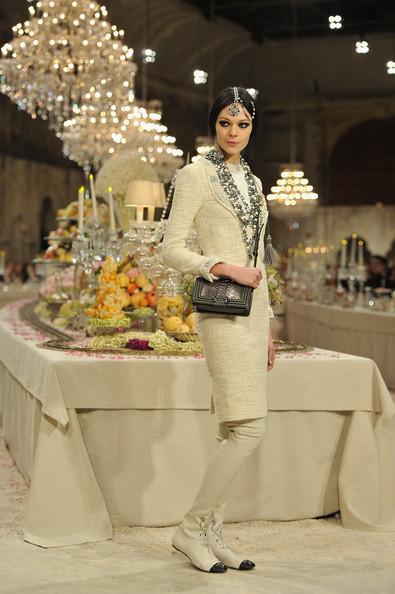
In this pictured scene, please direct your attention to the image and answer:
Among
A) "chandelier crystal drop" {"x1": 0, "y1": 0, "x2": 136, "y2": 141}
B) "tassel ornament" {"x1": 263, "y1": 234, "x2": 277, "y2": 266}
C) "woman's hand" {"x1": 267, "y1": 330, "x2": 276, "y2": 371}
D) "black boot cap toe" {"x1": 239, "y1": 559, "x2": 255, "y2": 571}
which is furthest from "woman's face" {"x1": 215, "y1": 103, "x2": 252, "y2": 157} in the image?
"chandelier crystal drop" {"x1": 0, "y1": 0, "x2": 136, "y2": 141}

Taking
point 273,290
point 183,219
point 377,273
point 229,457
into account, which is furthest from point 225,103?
point 377,273

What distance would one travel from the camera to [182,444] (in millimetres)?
4289

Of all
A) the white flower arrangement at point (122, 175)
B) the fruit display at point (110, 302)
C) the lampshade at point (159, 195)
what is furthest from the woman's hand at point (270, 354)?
the white flower arrangement at point (122, 175)

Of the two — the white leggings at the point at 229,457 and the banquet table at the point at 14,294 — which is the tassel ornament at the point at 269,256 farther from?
the banquet table at the point at 14,294

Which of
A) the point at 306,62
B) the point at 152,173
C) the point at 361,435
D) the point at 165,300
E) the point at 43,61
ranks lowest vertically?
the point at 361,435

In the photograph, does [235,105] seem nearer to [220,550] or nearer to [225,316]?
[225,316]

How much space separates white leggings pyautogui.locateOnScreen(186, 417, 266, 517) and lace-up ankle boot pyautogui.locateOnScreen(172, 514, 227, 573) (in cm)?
8

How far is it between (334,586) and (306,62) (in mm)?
22924

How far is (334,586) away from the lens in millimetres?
3467

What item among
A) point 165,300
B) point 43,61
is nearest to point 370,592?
point 165,300

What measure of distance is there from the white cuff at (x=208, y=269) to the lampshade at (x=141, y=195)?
2.30 meters

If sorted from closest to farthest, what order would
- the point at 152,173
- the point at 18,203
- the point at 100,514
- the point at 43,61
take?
the point at 100,514 → the point at 152,173 → the point at 43,61 → the point at 18,203

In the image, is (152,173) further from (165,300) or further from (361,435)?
(361,435)

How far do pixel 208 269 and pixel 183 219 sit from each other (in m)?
0.22
